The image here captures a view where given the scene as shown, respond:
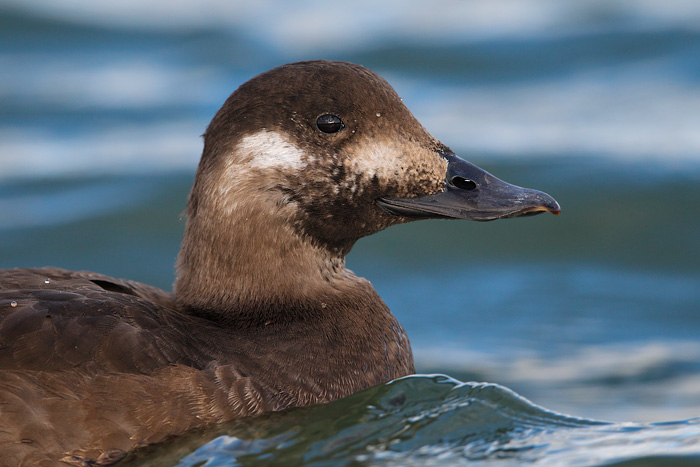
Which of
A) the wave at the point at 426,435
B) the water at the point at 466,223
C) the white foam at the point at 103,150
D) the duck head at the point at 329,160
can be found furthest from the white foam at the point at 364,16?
the wave at the point at 426,435

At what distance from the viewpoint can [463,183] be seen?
180 inches

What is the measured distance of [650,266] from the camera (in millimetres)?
7035

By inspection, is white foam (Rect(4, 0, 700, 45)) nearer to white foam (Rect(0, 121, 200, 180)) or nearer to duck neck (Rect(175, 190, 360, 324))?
white foam (Rect(0, 121, 200, 180))

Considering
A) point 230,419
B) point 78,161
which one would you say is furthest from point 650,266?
point 78,161

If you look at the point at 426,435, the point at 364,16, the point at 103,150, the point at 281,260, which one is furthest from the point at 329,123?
the point at 364,16

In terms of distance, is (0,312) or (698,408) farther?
(698,408)

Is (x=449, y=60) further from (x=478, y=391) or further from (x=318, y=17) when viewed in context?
(x=478, y=391)

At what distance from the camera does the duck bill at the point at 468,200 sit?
14.6 feet

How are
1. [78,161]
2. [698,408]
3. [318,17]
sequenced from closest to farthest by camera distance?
1. [698,408]
2. [78,161]
3. [318,17]

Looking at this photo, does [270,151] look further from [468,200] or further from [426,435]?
[426,435]

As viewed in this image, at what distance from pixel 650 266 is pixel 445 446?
3433 millimetres

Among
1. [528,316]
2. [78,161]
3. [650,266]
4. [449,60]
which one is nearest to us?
[528,316]

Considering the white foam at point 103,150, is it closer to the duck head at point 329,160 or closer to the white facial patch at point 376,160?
the duck head at point 329,160

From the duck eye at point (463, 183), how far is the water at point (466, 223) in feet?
2.91
